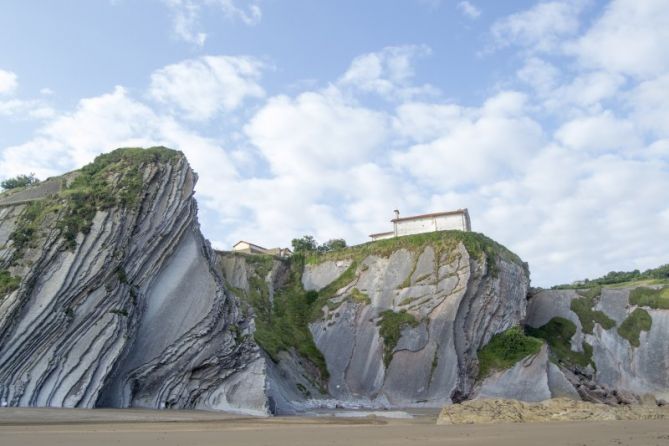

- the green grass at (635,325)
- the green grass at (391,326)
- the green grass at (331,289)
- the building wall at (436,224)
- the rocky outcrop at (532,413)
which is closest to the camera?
the rocky outcrop at (532,413)

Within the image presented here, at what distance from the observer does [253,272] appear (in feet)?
164

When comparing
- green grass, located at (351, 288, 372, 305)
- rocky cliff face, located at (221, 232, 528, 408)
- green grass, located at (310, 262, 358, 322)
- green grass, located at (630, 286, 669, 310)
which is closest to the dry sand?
rocky cliff face, located at (221, 232, 528, 408)

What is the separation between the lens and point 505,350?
42.1m

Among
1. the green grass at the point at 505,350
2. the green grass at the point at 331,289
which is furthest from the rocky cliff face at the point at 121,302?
the green grass at the point at 505,350

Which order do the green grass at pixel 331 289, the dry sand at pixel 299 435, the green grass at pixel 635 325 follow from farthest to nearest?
the green grass at pixel 635 325 < the green grass at pixel 331 289 < the dry sand at pixel 299 435

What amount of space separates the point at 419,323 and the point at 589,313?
60.8 ft

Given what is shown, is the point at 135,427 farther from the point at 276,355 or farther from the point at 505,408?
the point at 276,355

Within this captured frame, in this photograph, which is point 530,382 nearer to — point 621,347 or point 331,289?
point 621,347

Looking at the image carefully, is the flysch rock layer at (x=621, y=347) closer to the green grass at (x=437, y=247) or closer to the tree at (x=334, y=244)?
the green grass at (x=437, y=247)

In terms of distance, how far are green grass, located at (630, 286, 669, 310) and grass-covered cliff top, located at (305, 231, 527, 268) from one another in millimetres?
10127

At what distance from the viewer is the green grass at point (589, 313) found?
50.2 m

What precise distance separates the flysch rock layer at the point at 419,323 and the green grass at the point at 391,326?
312mm

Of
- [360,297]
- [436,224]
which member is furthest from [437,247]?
[436,224]

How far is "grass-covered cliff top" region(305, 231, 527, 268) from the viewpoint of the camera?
151 feet
